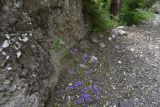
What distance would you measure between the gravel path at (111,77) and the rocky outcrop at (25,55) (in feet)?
1.29

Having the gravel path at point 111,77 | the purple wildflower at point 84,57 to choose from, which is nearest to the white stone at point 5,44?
the gravel path at point 111,77

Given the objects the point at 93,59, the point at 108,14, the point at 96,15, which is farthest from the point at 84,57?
the point at 108,14

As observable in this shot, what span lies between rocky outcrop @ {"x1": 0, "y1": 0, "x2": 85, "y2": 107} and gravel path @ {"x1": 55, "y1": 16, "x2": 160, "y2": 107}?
1.29 ft

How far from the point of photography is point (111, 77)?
537cm

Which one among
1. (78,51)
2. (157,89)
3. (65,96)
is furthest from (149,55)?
(65,96)

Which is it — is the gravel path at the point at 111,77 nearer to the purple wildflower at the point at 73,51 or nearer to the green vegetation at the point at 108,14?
the purple wildflower at the point at 73,51

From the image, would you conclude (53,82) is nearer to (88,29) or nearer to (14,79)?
(14,79)

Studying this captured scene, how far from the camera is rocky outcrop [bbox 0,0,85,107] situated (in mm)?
3375

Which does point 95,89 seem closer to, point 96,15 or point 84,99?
point 84,99

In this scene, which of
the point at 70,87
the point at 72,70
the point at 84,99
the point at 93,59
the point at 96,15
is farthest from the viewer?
the point at 96,15

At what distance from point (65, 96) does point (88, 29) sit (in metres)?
2.32

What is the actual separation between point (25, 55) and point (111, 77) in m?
2.23

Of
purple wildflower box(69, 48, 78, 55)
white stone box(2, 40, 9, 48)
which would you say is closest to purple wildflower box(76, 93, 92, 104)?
purple wildflower box(69, 48, 78, 55)

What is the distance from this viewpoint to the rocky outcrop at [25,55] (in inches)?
133
